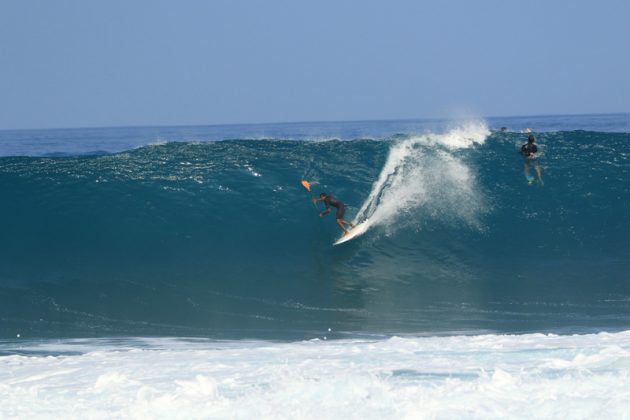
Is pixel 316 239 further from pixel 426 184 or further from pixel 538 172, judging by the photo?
pixel 538 172

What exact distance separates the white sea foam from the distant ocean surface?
64mm

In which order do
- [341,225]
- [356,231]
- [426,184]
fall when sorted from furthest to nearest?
[426,184]
[356,231]
[341,225]

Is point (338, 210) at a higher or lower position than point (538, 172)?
lower

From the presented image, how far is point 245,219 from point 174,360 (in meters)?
7.73

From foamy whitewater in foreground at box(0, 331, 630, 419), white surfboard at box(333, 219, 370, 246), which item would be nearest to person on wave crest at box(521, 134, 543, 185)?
white surfboard at box(333, 219, 370, 246)

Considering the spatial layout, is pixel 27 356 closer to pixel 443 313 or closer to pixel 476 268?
pixel 443 313

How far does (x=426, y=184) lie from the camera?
16.3 m

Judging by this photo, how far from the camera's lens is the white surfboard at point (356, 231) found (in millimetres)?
14070

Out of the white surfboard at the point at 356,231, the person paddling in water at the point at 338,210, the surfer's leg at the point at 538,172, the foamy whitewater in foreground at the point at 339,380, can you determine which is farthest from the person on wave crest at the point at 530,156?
the foamy whitewater in foreground at the point at 339,380

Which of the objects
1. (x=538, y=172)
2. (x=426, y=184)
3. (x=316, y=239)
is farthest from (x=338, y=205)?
(x=538, y=172)

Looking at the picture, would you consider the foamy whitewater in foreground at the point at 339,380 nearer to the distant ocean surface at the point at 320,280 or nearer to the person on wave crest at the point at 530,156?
the distant ocean surface at the point at 320,280

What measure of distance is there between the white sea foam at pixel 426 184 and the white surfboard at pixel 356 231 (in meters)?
0.11

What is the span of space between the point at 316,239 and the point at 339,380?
7.98 meters

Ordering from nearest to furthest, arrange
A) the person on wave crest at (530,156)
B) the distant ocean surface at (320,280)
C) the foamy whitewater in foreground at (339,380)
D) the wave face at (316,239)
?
the foamy whitewater in foreground at (339,380), the distant ocean surface at (320,280), the wave face at (316,239), the person on wave crest at (530,156)
